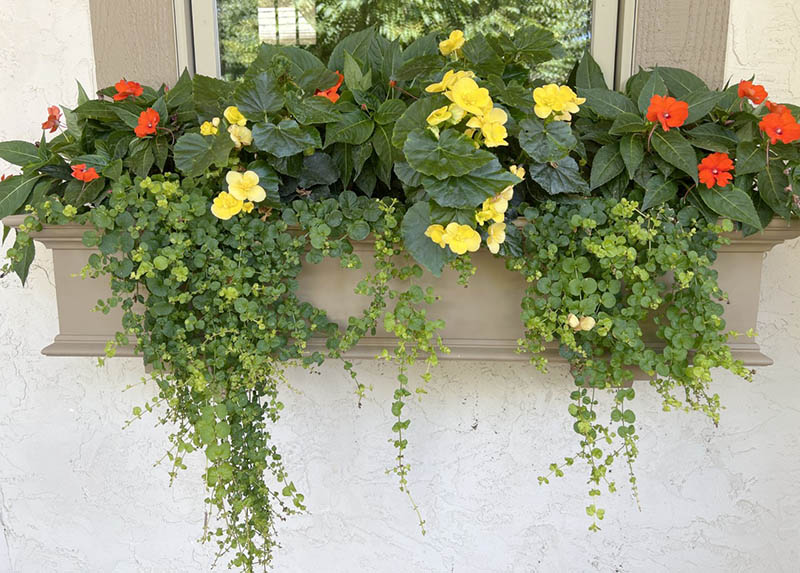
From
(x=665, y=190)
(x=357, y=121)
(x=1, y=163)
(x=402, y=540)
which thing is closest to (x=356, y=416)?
(x=402, y=540)

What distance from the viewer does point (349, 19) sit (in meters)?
1.10

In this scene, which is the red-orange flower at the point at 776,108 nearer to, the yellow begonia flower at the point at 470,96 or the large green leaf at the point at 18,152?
the yellow begonia flower at the point at 470,96

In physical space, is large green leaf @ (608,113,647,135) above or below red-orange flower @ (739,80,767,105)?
below

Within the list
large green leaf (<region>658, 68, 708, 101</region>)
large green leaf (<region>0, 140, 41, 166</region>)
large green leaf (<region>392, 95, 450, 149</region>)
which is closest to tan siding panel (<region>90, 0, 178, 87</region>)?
large green leaf (<region>0, 140, 41, 166</region>)

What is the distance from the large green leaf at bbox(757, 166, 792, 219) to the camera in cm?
81

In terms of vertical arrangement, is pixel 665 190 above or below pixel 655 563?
above

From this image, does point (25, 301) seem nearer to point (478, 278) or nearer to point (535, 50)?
point (478, 278)

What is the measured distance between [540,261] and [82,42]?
3.02ft

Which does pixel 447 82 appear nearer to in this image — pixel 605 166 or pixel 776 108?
pixel 605 166

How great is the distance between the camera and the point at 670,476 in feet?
3.68

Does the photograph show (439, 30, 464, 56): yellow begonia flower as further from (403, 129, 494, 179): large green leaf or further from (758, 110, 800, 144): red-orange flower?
(758, 110, 800, 144): red-orange flower

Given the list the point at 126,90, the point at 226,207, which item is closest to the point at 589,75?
the point at 226,207

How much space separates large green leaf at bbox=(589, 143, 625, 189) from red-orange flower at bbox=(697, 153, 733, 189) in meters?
0.11

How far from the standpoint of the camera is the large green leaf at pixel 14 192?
897 mm
